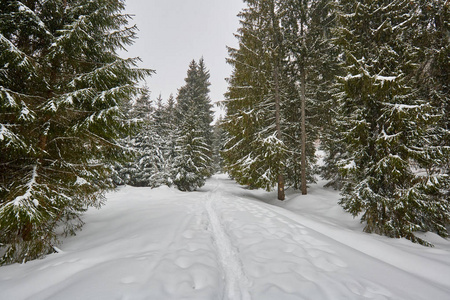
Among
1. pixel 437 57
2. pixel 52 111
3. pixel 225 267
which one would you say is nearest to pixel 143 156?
pixel 52 111

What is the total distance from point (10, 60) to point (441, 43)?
48.5 ft

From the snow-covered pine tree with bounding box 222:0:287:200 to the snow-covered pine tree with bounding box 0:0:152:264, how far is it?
307 inches

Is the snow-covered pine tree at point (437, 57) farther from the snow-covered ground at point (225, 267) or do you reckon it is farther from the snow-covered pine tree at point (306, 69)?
the snow-covered ground at point (225, 267)

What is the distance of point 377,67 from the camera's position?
724cm

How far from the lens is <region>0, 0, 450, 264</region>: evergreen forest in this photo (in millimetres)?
4418

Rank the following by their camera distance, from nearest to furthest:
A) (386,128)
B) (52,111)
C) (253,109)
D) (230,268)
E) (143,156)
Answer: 1. (230,268)
2. (52,111)
3. (386,128)
4. (253,109)
5. (143,156)

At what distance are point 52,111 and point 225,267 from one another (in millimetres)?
5340

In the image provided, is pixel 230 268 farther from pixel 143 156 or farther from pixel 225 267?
pixel 143 156

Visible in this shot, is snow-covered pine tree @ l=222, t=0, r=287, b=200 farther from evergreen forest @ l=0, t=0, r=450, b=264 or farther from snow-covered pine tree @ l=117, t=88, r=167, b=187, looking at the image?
snow-covered pine tree @ l=117, t=88, r=167, b=187

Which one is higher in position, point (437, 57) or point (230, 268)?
point (437, 57)

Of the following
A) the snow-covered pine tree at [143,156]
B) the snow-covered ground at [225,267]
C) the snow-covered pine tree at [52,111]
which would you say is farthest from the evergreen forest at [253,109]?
the snow-covered pine tree at [143,156]

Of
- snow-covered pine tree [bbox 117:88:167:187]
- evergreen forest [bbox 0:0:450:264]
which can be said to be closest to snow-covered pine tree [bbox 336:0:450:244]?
evergreen forest [bbox 0:0:450:264]

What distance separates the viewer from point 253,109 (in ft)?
40.6

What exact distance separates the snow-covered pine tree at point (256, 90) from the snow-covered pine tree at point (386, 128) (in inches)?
187
